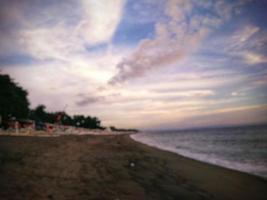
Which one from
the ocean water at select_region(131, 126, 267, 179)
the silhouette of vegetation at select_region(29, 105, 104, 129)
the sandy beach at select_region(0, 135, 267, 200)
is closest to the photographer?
the sandy beach at select_region(0, 135, 267, 200)

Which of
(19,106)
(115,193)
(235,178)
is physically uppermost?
(19,106)

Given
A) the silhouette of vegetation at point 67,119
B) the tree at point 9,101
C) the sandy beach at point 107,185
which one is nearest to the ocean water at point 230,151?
the sandy beach at point 107,185

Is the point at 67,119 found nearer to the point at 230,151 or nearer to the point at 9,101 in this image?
the point at 9,101

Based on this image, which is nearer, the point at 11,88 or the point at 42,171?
the point at 42,171

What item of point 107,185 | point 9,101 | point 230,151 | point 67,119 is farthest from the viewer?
point 67,119

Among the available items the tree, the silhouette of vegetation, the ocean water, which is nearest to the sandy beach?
the ocean water

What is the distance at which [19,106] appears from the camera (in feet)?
128

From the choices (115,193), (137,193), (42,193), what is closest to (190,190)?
(137,193)

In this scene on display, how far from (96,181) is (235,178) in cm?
579

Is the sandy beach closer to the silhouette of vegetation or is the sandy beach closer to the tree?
the tree

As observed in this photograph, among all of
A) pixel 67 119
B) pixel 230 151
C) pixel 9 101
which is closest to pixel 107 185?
pixel 230 151

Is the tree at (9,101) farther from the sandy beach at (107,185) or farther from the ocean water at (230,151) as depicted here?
the sandy beach at (107,185)

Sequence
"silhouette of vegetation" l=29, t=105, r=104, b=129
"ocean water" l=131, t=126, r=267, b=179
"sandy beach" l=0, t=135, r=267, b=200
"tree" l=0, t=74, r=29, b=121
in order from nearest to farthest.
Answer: "sandy beach" l=0, t=135, r=267, b=200 < "ocean water" l=131, t=126, r=267, b=179 < "tree" l=0, t=74, r=29, b=121 < "silhouette of vegetation" l=29, t=105, r=104, b=129

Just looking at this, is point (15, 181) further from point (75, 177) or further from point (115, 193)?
point (115, 193)
